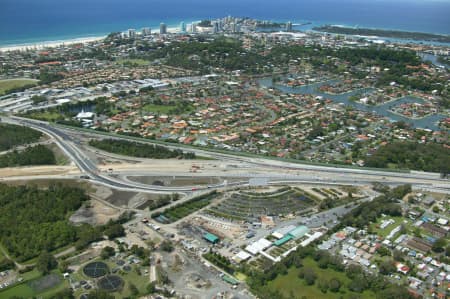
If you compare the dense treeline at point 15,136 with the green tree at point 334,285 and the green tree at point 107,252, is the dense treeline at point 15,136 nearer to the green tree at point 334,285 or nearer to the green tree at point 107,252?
the green tree at point 107,252

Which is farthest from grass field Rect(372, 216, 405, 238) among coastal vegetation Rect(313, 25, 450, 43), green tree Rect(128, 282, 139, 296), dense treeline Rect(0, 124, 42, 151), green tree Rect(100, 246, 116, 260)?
coastal vegetation Rect(313, 25, 450, 43)

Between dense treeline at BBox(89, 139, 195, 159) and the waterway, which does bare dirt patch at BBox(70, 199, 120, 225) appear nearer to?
dense treeline at BBox(89, 139, 195, 159)

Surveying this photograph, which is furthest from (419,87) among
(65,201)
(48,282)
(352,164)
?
(48,282)

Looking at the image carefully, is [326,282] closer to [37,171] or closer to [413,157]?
[413,157]

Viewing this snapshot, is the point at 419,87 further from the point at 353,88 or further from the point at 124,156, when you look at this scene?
the point at 124,156

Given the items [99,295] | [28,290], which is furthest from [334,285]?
[28,290]
